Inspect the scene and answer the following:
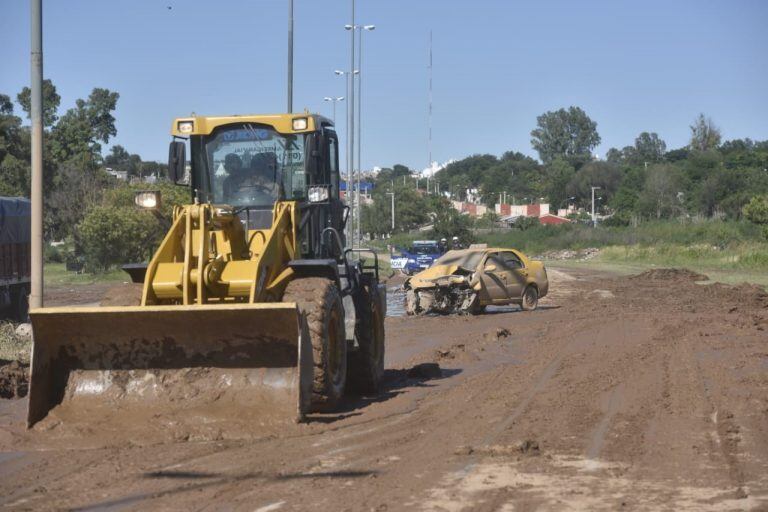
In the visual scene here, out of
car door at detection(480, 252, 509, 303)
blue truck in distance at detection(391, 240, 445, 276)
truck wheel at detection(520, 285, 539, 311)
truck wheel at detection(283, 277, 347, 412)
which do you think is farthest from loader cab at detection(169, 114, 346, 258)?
blue truck in distance at detection(391, 240, 445, 276)

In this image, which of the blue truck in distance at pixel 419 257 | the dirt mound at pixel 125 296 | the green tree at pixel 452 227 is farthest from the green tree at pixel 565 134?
the dirt mound at pixel 125 296

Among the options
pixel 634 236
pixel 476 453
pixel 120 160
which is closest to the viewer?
pixel 476 453

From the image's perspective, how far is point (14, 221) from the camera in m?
25.2

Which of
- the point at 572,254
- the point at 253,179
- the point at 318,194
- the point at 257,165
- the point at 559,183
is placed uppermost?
the point at 559,183

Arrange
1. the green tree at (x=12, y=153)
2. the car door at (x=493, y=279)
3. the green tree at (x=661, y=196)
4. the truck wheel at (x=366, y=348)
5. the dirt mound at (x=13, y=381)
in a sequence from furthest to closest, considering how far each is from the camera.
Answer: the green tree at (x=661, y=196) → the green tree at (x=12, y=153) → the car door at (x=493, y=279) → the dirt mound at (x=13, y=381) → the truck wheel at (x=366, y=348)

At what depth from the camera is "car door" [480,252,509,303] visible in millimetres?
24641

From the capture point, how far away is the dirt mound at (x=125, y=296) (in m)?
9.99

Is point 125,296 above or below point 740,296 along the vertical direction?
above

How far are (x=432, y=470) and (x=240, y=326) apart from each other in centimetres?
244

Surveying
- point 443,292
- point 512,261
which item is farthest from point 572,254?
point 443,292

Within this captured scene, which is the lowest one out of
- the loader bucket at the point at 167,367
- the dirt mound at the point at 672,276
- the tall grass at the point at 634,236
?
the dirt mound at the point at 672,276

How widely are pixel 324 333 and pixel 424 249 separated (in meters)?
35.7

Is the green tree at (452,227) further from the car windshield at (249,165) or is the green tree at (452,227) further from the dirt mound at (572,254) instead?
the car windshield at (249,165)

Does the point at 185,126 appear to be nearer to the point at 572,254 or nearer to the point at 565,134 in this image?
the point at 572,254
